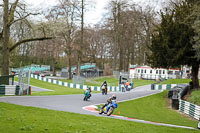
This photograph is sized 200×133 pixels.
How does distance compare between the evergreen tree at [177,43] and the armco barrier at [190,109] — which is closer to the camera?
the armco barrier at [190,109]

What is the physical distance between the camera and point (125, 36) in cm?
5709

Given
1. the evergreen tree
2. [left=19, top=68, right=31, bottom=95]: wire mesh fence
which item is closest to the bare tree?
[left=19, top=68, right=31, bottom=95]: wire mesh fence

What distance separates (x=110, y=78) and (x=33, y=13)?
113ft

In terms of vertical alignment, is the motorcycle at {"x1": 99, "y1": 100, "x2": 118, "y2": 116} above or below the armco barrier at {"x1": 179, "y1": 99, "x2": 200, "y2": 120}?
above

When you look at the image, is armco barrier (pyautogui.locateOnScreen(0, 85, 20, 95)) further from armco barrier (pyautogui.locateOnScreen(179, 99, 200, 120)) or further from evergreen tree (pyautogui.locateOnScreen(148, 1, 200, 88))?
evergreen tree (pyautogui.locateOnScreen(148, 1, 200, 88))

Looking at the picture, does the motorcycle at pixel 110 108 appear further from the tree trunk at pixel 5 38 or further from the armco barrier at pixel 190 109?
the tree trunk at pixel 5 38

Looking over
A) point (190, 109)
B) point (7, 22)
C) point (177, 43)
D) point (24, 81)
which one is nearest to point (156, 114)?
point (190, 109)

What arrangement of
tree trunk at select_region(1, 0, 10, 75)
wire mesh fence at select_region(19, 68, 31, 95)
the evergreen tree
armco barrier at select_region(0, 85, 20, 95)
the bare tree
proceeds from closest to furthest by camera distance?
1. armco barrier at select_region(0, 85, 20, 95)
2. the bare tree
3. tree trunk at select_region(1, 0, 10, 75)
4. wire mesh fence at select_region(19, 68, 31, 95)
5. the evergreen tree

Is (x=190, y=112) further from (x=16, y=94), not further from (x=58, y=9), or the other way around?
(x=58, y=9)

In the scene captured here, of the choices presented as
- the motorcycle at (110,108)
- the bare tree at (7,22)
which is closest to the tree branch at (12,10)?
the bare tree at (7,22)

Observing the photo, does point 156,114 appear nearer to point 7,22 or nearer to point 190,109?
point 190,109

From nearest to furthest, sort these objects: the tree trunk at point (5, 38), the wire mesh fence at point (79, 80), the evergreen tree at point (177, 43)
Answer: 1. the tree trunk at point (5, 38)
2. the evergreen tree at point (177, 43)
3. the wire mesh fence at point (79, 80)

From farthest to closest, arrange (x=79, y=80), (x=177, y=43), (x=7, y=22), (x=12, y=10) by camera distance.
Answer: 1. (x=79, y=80)
2. (x=177, y=43)
3. (x=7, y=22)
4. (x=12, y=10)

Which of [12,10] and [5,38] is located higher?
[12,10]
